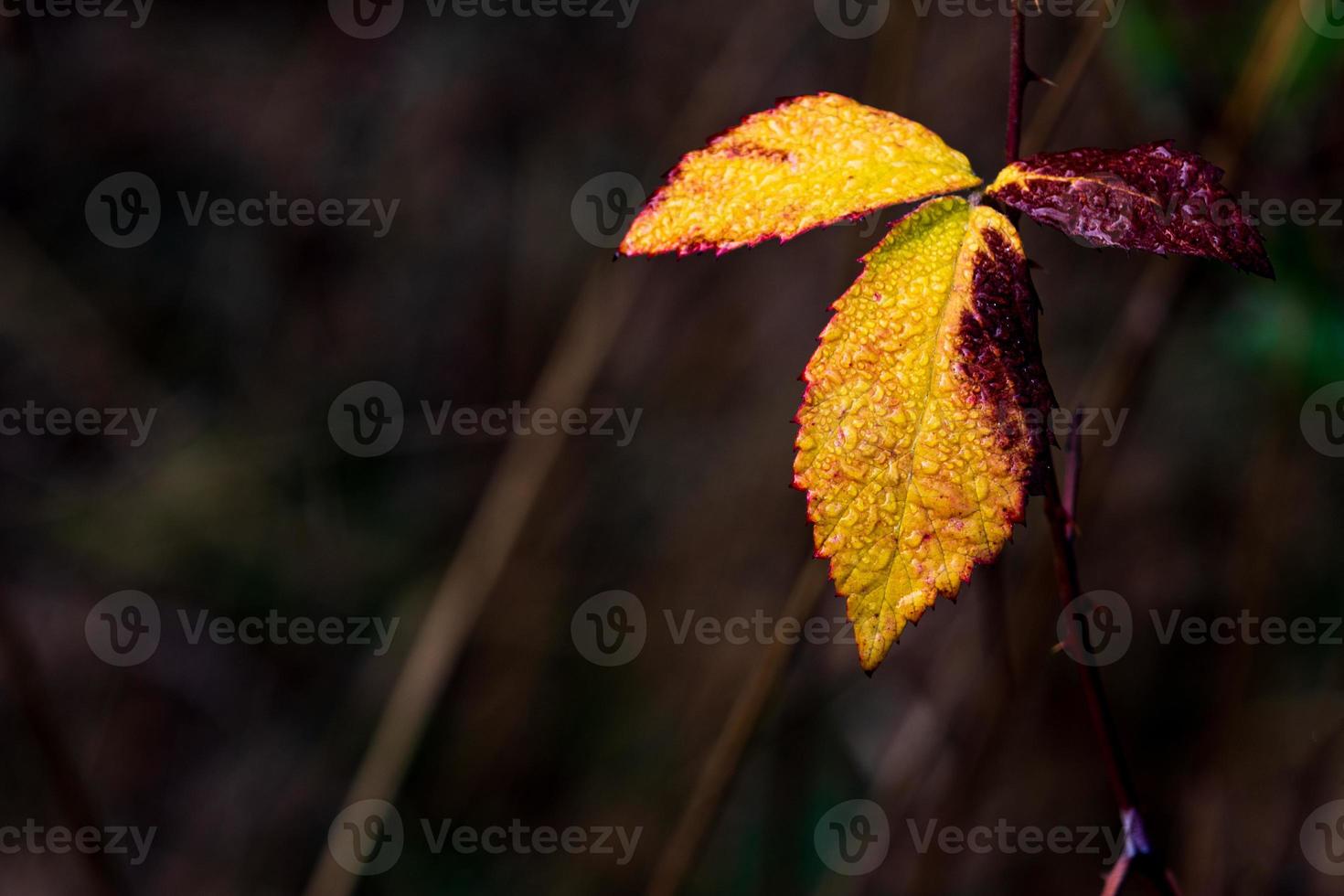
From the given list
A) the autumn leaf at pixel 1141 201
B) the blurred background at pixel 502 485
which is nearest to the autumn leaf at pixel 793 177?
the autumn leaf at pixel 1141 201

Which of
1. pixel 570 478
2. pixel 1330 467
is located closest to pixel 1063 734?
pixel 1330 467

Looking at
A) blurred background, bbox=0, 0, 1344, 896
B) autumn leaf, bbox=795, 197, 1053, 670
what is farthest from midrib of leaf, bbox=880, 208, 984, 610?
blurred background, bbox=0, 0, 1344, 896

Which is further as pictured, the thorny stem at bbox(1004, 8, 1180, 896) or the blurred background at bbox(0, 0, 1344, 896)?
the blurred background at bbox(0, 0, 1344, 896)

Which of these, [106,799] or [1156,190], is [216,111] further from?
[1156,190]

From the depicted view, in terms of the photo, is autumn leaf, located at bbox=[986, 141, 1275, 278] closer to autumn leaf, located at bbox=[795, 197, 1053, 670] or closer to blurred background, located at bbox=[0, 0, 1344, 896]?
autumn leaf, located at bbox=[795, 197, 1053, 670]

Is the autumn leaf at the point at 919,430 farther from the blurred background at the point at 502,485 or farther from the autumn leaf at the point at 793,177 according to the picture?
the blurred background at the point at 502,485

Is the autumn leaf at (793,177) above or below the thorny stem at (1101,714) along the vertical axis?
above
